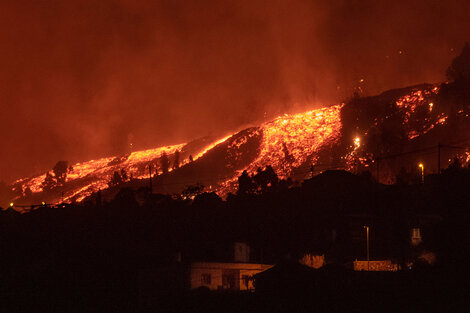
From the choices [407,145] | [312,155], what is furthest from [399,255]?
[312,155]

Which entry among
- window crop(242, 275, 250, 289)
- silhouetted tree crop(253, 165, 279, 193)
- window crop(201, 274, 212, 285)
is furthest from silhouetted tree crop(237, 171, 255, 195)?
window crop(201, 274, 212, 285)

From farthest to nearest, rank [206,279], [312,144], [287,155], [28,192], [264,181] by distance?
[28,192] → [312,144] → [287,155] → [264,181] → [206,279]

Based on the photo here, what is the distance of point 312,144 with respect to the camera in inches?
6929

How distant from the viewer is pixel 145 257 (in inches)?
1789

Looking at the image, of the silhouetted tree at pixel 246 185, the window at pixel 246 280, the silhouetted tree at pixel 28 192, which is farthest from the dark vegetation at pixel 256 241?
the silhouetted tree at pixel 28 192

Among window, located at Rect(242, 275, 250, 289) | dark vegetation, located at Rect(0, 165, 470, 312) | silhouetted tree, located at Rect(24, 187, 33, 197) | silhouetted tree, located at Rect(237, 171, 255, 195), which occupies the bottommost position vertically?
window, located at Rect(242, 275, 250, 289)

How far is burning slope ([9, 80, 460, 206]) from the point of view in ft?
495

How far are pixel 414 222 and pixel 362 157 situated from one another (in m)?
90.6

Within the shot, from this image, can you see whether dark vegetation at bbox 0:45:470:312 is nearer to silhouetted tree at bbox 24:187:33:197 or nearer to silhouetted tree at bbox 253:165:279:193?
silhouetted tree at bbox 253:165:279:193

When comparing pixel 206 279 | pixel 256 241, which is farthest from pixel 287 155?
pixel 206 279

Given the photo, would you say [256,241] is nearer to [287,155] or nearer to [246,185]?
[246,185]

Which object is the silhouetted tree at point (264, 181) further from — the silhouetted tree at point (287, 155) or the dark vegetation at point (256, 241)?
the silhouetted tree at point (287, 155)

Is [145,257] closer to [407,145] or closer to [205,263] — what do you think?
[205,263]

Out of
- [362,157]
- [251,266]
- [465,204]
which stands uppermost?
[362,157]
